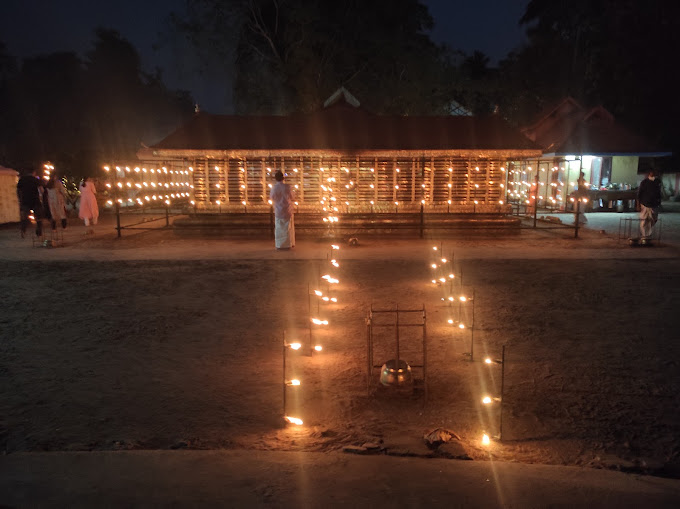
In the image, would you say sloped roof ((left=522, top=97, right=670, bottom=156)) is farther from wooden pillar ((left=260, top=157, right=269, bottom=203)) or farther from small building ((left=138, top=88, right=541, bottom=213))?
wooden pillar ((left=260, top=157, right=269, bottom=203))

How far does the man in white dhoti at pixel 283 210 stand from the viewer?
1295 centimetres

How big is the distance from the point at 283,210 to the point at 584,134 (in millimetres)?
19887

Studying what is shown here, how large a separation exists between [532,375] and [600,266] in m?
6.97

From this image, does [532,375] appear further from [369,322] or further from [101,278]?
[101,278]

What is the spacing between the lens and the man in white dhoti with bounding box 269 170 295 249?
1295 cm

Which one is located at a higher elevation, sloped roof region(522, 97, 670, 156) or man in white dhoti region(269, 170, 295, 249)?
sloped roof region(522, 97, 670, 156)

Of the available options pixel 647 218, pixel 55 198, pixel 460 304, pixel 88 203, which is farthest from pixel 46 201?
pixel 647 218

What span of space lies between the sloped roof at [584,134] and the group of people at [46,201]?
18.8 meters

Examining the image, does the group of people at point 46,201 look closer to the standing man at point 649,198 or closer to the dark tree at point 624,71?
the standing man at point 649,198

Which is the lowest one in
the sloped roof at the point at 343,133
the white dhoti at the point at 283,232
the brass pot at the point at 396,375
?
the brass pot at the point at 396,375

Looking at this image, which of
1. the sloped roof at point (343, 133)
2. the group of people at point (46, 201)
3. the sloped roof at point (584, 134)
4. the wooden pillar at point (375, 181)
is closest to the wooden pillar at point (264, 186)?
the sloped roof at point (343, 133)

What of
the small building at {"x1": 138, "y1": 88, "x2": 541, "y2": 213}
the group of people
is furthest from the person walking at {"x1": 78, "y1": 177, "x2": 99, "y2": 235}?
the small building at {"x1": 138, "y1": 88, "x2": 541, "y2": 213}

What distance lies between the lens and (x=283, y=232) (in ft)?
43.8

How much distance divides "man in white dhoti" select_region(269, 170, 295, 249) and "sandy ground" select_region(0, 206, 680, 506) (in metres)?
2.43
